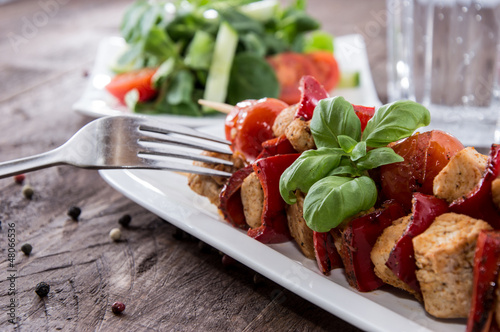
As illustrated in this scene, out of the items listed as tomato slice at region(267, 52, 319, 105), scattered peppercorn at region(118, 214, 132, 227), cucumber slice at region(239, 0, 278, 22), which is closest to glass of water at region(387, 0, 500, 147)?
tomato slice at region(267, 52, 319, 105)

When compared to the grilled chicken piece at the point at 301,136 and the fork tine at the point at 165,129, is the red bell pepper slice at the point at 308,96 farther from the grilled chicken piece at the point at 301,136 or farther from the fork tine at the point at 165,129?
the fork tine at the point at 165,129

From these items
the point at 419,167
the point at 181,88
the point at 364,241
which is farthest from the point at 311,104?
the point at 181,88

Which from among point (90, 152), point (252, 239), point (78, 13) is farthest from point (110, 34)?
point (252, 239)

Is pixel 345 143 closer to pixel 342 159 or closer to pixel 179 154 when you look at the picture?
pixel 342 159

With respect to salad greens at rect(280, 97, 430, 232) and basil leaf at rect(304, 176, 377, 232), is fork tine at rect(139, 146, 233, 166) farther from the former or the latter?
basil leaf at rect(304, 176, 377, 232)

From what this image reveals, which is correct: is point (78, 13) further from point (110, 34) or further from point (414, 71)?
point (414, 71)

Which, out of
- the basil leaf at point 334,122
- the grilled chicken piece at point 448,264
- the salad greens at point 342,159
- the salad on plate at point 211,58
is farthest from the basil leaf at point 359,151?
the salad on plate at point 211,58
